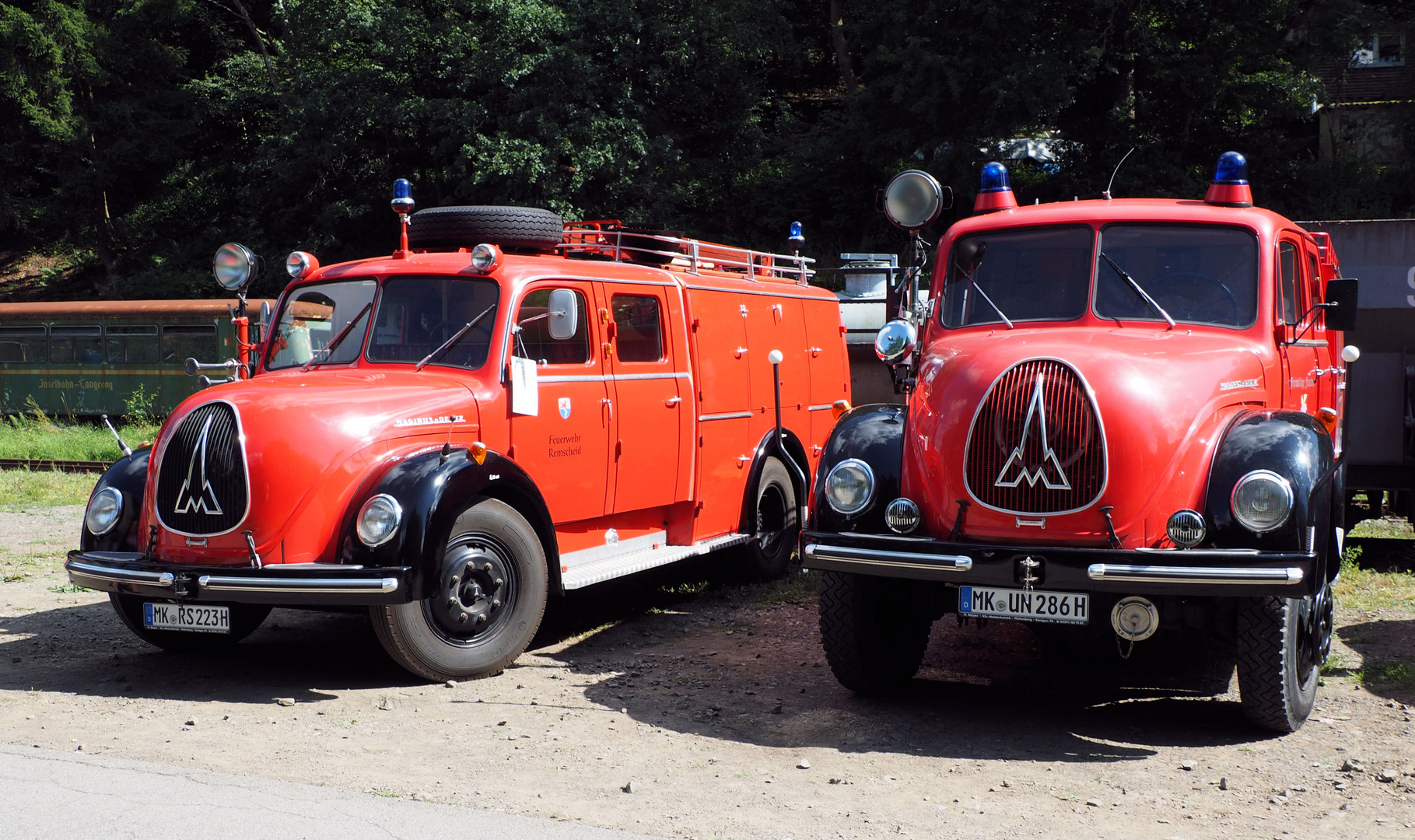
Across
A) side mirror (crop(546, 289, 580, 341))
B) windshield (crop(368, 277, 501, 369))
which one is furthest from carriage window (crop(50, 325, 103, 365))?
side mirror (crop(546, 289, 580, 341))

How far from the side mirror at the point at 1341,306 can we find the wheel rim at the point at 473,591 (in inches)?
173

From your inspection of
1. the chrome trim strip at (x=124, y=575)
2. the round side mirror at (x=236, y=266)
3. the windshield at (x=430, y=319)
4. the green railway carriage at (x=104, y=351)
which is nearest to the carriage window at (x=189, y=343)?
the green railway carriage at (x=104, y=351)

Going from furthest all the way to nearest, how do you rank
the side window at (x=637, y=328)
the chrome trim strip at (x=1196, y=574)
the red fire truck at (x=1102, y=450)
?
the side window at (x=637, y=328)
the red fire truck at (x=1102, y=450)
the chrome trim strip at (x=1196, y=574)

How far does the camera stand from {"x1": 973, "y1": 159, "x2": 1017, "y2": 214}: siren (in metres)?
6.96

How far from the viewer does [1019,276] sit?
21.2 feet

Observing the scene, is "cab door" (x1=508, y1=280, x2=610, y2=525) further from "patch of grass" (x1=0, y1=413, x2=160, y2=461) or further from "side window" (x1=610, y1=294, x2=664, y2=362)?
"patch of grass" (x1=0, y1=413, x2=160, y2=461)

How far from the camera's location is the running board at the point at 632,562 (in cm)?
732

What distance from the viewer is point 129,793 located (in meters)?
4.64

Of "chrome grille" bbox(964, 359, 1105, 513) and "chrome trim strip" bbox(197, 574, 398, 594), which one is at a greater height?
"chrome grille" bbox(964, 359, 1105, 513)

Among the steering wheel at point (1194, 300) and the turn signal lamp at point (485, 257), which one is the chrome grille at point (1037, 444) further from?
the turn signal lamp at point (485, 257)

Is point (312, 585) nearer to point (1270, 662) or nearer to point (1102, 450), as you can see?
point (1102, 450)

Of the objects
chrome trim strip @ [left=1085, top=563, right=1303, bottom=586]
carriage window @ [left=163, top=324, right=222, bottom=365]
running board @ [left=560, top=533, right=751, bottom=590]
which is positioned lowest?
running board @ [left=560, top=533, right=751, bottom=590]

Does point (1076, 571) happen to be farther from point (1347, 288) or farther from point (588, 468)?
point (588, 468)

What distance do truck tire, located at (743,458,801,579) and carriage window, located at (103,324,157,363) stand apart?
16919 millimetres
